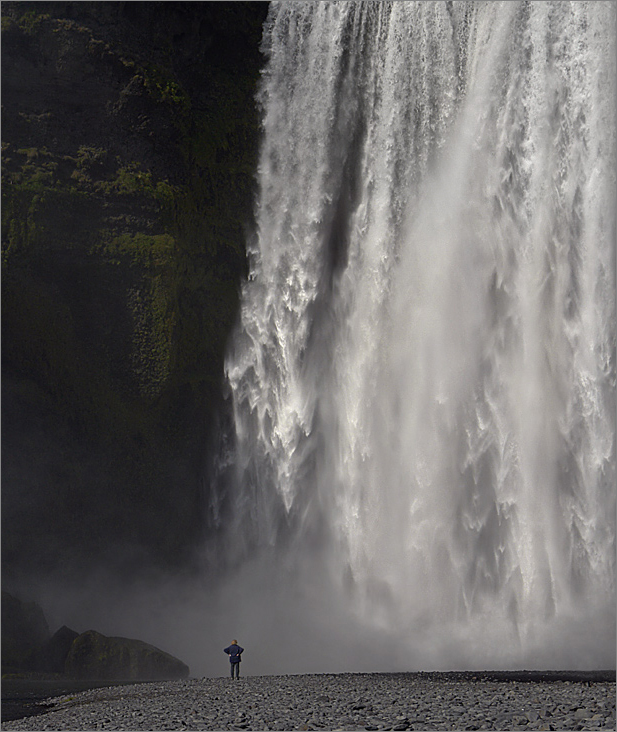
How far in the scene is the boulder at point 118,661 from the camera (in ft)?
65.2

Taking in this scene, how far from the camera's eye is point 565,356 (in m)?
20.3

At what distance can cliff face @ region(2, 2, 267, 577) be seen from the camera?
78.6ft

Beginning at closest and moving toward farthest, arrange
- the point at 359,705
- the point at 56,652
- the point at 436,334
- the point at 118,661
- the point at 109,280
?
1. the point at 359,705
2. the point at 118,661
3. the point at 56,652
4. the point at 436,334
5. the point at 109,280

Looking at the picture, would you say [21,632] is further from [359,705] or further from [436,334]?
[436,334]

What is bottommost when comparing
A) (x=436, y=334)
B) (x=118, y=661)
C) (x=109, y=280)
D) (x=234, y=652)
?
(x=118, y=661)

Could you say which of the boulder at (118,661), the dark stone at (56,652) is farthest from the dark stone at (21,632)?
the boulder at (118,661)

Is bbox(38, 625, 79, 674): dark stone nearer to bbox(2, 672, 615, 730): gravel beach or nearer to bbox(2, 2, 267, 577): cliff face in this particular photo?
bbox(2, 2, 267, 577): cliff face

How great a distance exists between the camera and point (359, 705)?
12.4 metres

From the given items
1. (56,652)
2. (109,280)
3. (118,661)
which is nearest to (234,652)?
(118,661)

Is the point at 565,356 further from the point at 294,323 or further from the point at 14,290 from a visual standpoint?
the point at 14,290

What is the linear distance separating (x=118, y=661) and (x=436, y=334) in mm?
10817

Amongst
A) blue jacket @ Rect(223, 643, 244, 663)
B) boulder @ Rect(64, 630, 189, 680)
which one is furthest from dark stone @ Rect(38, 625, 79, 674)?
blue jacket @ Rect(223, 643, 244, 663)

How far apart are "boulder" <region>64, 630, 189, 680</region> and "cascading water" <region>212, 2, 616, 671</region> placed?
9.79 feet

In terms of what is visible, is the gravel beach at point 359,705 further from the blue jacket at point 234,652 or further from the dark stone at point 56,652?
the dark stone at point 56,652
